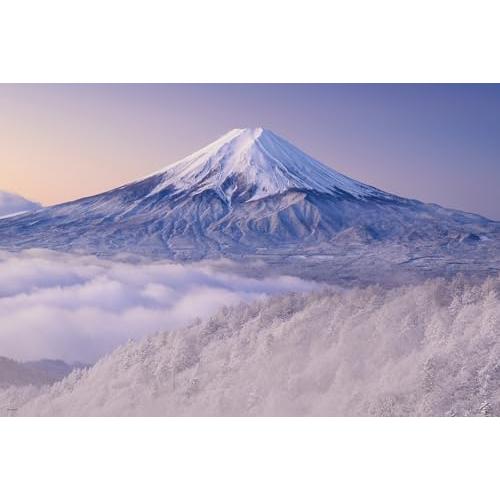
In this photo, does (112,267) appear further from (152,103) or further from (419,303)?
(419,303)

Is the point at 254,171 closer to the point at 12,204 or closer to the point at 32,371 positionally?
the point at 12,204

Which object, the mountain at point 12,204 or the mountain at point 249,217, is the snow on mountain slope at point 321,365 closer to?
the mountain at point 249,217

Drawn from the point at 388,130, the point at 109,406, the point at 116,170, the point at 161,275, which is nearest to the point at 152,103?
the point at 116,170

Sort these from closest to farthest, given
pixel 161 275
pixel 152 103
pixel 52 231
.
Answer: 1. pixel 152 103
2. pixel 161 275
3. pixel 52 231

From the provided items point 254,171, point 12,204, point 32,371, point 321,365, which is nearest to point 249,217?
point 254,171

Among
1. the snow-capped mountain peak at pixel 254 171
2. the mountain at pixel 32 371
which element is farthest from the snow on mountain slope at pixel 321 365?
the snow-capped mountain peak at pixel 254 171
